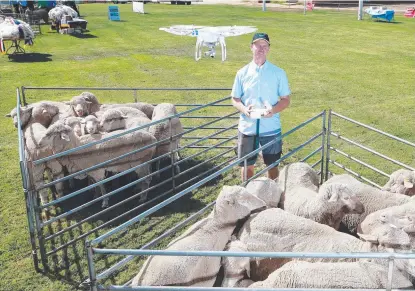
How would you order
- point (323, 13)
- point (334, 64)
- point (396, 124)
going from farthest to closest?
point (323, 13) < point (334, 64) < point (396, 124)

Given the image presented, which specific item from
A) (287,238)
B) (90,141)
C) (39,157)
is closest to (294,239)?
(287,238)

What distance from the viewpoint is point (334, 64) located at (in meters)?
17.5

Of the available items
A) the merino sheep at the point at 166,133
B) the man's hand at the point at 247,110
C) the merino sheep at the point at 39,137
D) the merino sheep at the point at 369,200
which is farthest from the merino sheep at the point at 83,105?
the merino sheep at the point at 369,200

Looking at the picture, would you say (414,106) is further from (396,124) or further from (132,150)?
(132,150)

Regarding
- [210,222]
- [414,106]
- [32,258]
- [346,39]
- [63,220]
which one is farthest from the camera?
[346,39]

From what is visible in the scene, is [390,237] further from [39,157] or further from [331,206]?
[39,157]

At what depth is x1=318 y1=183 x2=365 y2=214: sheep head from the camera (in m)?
4.39

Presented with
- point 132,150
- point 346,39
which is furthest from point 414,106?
point 346,39

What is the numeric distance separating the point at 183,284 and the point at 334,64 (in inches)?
601

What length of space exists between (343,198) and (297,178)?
35.9 inches

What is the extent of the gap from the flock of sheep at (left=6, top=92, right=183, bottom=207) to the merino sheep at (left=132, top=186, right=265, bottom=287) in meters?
1.84

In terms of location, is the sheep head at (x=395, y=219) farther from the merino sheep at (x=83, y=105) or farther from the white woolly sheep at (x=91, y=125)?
the merino sheep at (x=83, y=105)

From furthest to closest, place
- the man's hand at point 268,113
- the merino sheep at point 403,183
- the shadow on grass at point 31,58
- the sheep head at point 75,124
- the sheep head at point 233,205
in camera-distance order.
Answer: the shadow on grass at point 31,58, the sheep head at point 75,124, the man's hand at point 268,113, the merino sheep at point 403,183, the sheep head at point 233,205

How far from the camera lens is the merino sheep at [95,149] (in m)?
6.04
